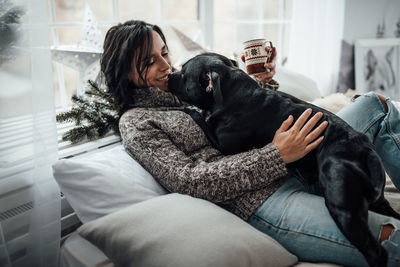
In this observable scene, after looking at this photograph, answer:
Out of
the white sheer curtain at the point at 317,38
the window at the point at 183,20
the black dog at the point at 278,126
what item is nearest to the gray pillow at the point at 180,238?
the black dog at the point at 278,126

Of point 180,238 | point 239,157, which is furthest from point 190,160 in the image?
point 180,238

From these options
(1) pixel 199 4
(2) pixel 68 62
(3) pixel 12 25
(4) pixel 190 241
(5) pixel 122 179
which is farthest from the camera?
(1) pixel 199 4

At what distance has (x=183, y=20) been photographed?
254 centimetres

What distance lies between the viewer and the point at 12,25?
0.90 m

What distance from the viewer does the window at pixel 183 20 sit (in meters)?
1.86

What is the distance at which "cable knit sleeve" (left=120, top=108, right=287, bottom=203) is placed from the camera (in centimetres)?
99

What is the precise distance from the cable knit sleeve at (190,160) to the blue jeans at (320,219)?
0.09 metres

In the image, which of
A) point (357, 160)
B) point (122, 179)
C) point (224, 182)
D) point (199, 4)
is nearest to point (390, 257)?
point (357, 160)

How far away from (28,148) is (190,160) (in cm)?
53

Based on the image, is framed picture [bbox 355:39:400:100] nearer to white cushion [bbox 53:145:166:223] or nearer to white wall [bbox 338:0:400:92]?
white wall [bbox 338:0:400:92]

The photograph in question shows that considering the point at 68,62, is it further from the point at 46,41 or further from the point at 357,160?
the point at 357,160

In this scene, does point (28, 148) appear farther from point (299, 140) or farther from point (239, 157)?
point (299, 140)

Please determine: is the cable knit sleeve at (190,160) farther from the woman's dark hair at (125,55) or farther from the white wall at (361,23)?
the white wall at (361,23)

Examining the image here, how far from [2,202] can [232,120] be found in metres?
0.78
